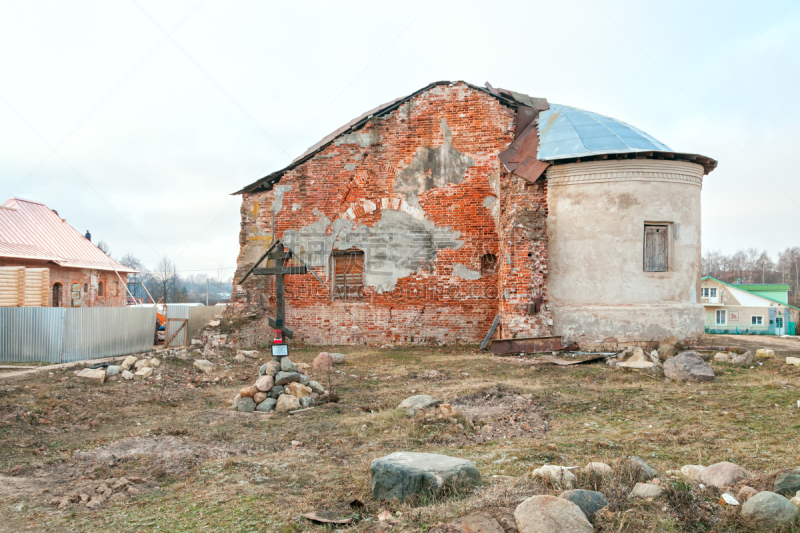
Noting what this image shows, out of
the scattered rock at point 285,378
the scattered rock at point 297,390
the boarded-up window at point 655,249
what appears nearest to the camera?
the scattered rock at point 297,390

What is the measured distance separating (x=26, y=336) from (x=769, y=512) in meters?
15.3

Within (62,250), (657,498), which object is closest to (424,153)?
(657,498)

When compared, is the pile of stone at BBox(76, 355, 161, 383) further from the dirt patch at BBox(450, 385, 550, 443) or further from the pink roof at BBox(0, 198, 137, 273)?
the pink roof at BBox(0, 198, 137, 273)

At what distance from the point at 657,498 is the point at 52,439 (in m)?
6.57

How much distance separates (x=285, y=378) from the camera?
8.20 metres

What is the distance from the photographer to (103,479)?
4.87 m

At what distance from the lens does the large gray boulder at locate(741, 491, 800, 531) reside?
3.23 metres

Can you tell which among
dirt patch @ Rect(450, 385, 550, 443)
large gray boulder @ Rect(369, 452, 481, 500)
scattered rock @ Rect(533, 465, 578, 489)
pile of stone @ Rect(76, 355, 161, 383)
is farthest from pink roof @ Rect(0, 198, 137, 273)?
scattered rock @ Rect(533, 465, 578, 489)

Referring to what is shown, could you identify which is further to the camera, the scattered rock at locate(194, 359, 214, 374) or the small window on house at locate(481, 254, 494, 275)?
the small window on house at locate(481, 254, 494, 275)

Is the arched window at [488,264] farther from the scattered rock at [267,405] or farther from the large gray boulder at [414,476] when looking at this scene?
the large gray boulder at [414,476]

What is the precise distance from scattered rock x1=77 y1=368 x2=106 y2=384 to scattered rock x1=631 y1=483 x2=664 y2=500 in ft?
30.3

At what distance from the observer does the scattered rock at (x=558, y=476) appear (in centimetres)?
381

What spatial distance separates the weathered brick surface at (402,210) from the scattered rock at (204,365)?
142 inches

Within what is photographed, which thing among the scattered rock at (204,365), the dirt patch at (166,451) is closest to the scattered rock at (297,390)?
the dirt patch at (166,451)
